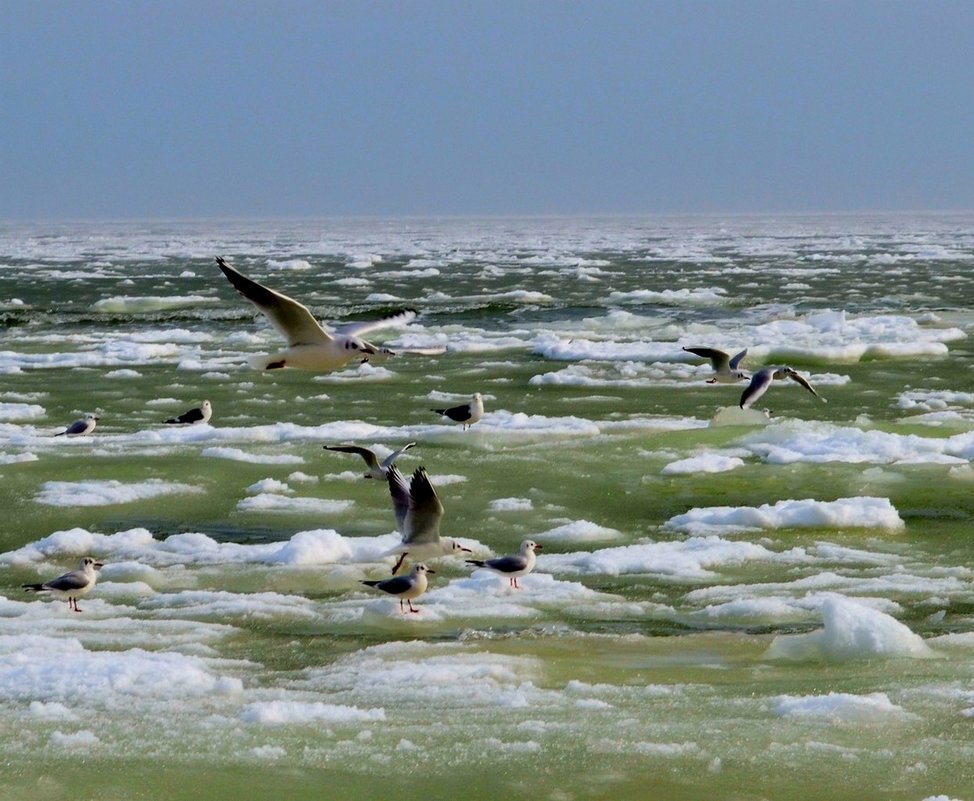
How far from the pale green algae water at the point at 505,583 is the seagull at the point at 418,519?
0.90 ft

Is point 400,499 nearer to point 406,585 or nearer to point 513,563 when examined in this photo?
point 513,563

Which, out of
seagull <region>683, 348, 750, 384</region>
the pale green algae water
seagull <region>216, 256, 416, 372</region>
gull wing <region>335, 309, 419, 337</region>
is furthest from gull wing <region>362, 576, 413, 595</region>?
seagull <region>683, 348, 750, 384</region>

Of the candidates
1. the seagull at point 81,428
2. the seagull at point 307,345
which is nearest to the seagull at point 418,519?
the seagull at point 307,345

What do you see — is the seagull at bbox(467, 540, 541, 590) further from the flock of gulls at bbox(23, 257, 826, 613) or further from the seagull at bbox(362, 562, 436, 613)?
the seagull at bbox(362, 562, 436, 613)

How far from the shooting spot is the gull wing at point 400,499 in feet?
28.3

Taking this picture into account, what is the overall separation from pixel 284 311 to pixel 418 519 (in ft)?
4.69

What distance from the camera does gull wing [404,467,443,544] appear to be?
8.22m

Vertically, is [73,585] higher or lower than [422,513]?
lower

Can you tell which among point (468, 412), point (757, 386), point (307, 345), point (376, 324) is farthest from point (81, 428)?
point (757, 386)

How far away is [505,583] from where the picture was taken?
8508 millimetres

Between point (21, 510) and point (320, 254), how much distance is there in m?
48.2

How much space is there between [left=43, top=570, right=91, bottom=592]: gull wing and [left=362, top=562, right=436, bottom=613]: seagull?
150 centimetres

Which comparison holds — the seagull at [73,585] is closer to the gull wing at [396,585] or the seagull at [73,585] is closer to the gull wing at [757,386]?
the gull wing at [396,585]

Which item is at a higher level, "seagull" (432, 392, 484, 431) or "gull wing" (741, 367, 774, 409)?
"gull wing" (741, 367, 774, 409)
